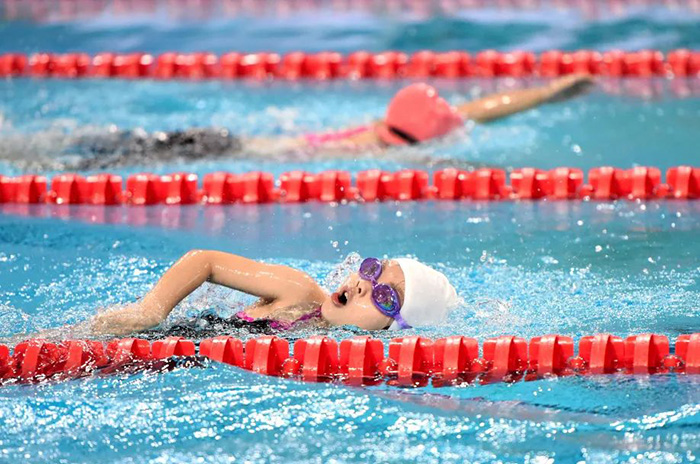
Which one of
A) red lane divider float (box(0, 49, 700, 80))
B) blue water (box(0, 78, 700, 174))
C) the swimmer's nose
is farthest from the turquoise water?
red lane divider float (box(0, 49, 700, 80))

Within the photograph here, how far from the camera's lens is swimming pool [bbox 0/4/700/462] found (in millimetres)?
3375

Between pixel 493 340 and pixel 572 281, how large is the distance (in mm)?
969

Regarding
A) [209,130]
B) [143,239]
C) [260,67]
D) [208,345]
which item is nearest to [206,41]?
[260,67]

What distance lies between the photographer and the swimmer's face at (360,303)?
13.2ft

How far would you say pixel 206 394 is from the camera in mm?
3586

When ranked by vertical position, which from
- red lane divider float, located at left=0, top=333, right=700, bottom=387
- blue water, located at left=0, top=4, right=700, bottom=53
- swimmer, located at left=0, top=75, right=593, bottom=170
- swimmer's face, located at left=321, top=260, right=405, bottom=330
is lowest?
red lane divider float, located at left=0, top=333, right=700, bottom=387

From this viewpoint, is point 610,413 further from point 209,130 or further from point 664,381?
point 209,130

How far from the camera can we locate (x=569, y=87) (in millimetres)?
6906

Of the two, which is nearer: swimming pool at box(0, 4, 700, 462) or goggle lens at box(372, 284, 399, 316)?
swimming pool at box(0, 4, 700, 462)

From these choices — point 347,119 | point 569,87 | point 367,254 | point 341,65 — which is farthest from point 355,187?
point 341,65

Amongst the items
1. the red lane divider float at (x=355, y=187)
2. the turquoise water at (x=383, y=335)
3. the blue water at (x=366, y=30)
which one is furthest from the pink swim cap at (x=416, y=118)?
the blue water at (x=366, y=30)

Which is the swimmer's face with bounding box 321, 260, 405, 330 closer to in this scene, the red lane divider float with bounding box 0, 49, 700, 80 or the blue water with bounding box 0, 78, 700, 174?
the blue water with bounding box 0, 78, 700, 174

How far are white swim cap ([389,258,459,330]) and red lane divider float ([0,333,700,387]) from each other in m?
0.16

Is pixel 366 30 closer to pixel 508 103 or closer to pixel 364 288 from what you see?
pixel 508 103
